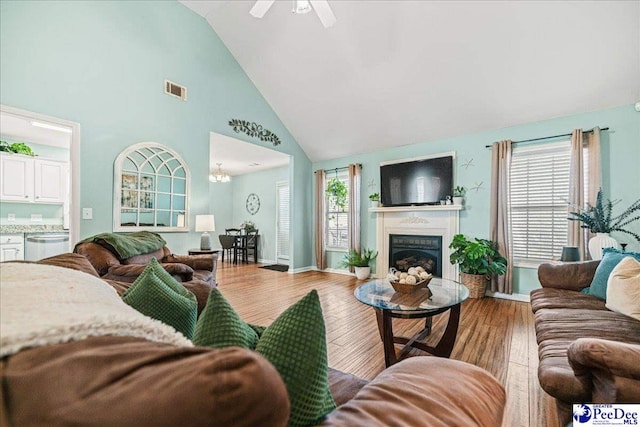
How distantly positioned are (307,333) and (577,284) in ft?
9.36

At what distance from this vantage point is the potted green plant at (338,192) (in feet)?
18.4

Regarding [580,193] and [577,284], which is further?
[580,193]

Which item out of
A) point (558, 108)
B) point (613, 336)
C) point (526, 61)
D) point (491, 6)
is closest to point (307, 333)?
point (613, 336)

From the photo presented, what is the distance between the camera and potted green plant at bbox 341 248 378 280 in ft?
16.8

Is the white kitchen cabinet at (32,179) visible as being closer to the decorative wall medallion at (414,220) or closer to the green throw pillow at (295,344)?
the green throw pillow at (295,344)

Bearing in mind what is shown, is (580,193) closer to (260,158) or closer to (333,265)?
(333,265)

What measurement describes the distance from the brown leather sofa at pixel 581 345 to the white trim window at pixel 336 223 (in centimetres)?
360

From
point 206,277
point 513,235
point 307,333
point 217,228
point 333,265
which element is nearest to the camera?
point 307,333

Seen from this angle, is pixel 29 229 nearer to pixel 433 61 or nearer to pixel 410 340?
pixel 410 340

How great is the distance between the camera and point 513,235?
3.84 meters

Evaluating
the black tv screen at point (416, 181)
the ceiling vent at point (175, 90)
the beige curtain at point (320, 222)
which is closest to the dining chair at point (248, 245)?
the beige curtain at point (320, 222)

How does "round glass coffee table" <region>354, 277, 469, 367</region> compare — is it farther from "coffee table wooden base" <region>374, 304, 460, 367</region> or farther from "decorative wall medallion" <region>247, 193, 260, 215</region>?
"decorative wall medallion" <region>247, 193, 260, 215</region>

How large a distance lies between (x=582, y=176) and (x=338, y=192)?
3646mm

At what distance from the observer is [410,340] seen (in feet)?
7.35
